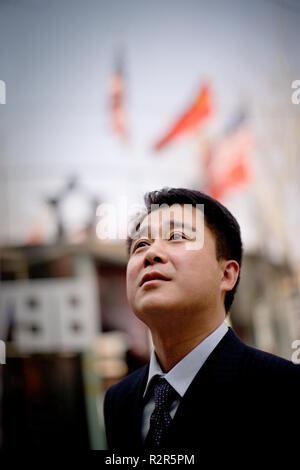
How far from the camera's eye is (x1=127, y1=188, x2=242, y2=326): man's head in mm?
943

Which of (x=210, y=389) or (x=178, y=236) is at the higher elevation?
(x=178, y=236)

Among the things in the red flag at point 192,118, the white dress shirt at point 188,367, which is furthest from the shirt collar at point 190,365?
the red flag at point 192,118

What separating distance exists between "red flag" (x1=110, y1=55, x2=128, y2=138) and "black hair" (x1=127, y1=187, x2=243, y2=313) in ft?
9.59

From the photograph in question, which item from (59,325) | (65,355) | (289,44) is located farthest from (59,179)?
(289,44)

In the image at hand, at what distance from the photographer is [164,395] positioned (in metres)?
0.98

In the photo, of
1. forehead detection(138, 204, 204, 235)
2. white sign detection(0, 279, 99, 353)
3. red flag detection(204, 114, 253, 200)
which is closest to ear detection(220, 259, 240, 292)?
forehead detection(138, 204, 204, 235)

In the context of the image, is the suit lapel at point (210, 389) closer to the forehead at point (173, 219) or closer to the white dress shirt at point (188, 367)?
the white dress shirt at point (188, 367)

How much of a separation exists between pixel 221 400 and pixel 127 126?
3.30 metres

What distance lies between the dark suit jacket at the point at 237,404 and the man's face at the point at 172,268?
13 cm

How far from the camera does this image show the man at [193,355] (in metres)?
0.90

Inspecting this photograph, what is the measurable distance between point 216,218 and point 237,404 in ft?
1.35

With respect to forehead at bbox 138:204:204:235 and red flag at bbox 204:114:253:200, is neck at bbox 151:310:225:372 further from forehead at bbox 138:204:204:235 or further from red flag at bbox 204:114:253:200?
red flag at bbox 204:114:253:200

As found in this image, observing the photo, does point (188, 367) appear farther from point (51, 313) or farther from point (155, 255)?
point (51, 313)

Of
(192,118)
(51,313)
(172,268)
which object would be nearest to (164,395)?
(172,268)
